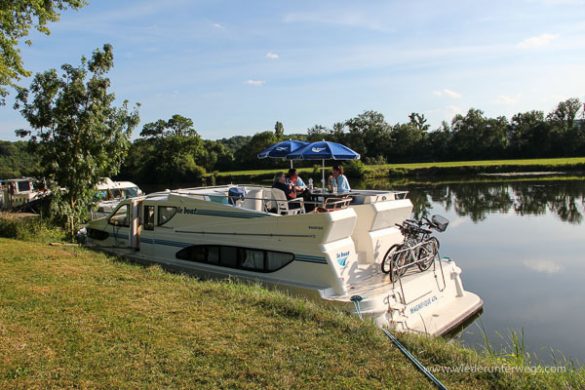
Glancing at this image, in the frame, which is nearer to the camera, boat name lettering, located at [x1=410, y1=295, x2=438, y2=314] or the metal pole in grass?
the metal pole in grass

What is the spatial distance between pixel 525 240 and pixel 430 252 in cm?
1038

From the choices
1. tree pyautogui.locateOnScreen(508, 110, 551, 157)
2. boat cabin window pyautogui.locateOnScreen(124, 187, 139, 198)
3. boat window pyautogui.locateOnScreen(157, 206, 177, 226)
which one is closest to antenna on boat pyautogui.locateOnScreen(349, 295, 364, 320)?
boat window pyautogui.locateOnScreen(157, 206, 177, 226)

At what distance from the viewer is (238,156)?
80.1 metres

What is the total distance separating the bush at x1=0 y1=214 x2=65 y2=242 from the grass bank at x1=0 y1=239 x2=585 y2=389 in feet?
19.5

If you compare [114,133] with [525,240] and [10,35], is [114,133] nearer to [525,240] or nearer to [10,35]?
[10,35]

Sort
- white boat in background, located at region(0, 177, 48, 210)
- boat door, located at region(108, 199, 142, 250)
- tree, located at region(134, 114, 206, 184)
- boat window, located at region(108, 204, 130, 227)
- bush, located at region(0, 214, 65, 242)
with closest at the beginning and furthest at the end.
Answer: boat door, located at region(108, 199, 142, 250) → boat window, located at region(108, 204, 130, 227) → bush, located at region(0, 214, 65, 242) → white boat in background, located at region(0, 177, 48, 210) → tree, located at region(134, 114, 206, 184)

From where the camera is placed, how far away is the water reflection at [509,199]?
2608 centimetres

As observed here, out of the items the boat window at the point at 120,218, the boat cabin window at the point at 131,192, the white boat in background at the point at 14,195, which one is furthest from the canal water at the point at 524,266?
the white boat in background at the point at 14,195

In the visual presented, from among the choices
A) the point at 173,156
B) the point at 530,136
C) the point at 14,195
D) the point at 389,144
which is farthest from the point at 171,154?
the point at 530,136

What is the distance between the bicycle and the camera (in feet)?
30.3

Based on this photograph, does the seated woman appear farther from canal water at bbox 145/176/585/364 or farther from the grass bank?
the grass bank

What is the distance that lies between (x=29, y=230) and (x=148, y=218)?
4270 millimetres

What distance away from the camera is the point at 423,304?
9.55 metres

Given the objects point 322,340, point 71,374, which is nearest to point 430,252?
point 322,340
